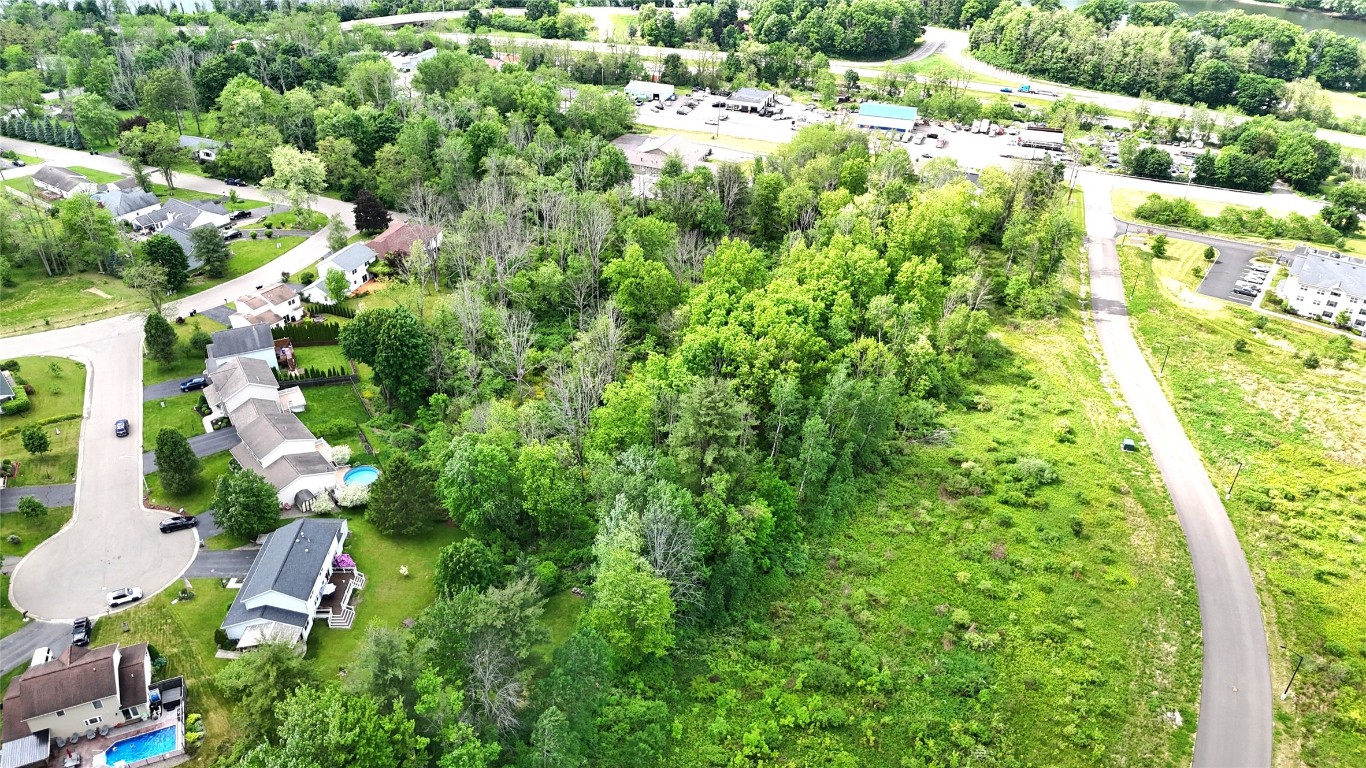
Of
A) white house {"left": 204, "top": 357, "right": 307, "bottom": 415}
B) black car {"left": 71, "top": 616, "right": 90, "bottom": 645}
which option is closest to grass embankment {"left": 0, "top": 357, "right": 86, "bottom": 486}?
white house {"left": 204, "top": 357, "right": 307, "bottom": 415}

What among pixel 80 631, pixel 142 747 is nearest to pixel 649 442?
pixel 142 747

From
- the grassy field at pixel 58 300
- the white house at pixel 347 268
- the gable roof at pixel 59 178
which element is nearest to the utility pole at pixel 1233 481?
the white house at pixel 347 268

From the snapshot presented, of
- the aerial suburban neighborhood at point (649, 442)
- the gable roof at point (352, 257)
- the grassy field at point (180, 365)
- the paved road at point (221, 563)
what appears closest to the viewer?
the aerial suburban neighborhood at point (649, 442)

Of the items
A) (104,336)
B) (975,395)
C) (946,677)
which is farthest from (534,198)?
(946,677)

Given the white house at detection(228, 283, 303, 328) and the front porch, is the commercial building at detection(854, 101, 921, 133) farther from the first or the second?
the front porch

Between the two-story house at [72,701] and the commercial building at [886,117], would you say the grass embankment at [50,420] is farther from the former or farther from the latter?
the commercial building at [886,117]

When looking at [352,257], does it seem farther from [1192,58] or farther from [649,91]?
[1192,58]
